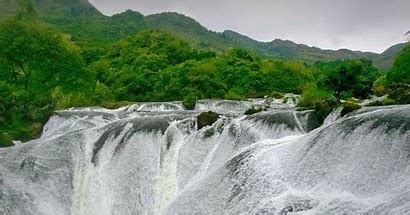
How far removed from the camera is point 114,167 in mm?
20594

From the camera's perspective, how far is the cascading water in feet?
40.5

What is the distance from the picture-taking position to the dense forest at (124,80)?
31.0 m

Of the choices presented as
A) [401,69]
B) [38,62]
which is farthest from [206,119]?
[401,69]

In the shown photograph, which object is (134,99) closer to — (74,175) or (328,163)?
(74,175)

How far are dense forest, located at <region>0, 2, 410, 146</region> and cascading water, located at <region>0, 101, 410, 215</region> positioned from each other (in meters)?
4.32

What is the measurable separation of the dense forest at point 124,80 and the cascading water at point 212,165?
170 inches

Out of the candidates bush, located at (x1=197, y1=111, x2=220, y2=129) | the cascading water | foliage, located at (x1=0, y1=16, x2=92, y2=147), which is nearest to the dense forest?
foliage, located at (x1=0, y1=16, x2=92, y2=147)

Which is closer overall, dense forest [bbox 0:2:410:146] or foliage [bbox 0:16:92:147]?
Answer: dense forest [bbox 0:2:410:146]

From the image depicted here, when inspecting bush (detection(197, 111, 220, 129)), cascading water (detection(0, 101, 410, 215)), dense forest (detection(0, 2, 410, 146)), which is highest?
dense forest (detection(0, 2, 410, 146))

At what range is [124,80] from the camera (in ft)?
215

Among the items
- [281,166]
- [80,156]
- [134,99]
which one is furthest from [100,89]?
[281,166]

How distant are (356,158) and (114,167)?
10153 mm

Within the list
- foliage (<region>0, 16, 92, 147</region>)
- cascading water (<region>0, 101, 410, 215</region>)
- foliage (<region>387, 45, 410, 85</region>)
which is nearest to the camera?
cascading water (<region>0, 101, 410, 215</region>)

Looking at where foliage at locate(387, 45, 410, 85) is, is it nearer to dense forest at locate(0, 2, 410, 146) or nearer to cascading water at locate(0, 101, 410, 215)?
dense forest at locate(0, 2, 410, 146)
